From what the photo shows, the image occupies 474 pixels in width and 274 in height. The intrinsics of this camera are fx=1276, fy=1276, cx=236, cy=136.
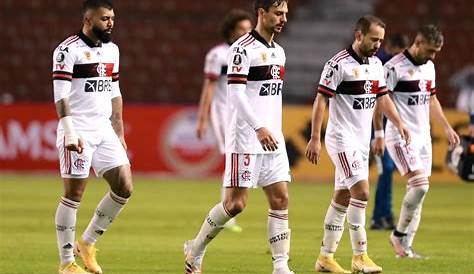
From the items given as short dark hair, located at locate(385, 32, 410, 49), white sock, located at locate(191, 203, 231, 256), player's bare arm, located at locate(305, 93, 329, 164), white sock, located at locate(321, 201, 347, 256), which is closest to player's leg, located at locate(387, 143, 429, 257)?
white sock, located at locate(321, 201, 347, 256)

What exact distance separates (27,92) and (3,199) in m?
9.80

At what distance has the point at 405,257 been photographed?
12109 mm

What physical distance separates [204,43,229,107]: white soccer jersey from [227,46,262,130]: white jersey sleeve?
4.88 metres

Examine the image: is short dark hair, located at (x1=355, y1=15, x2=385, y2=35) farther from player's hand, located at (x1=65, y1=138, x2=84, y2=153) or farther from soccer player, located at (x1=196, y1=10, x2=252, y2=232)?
soccer player, located at (x1=196, y1=10, x2=252, y2=232)

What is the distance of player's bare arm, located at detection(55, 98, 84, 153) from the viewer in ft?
32.3

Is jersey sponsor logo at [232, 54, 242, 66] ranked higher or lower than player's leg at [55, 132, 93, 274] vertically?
higher

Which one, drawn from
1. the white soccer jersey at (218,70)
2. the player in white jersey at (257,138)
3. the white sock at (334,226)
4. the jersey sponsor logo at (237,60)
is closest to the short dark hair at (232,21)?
the white soccer jersey at (218,70)

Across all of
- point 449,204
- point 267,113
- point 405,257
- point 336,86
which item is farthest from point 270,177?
point 449,204

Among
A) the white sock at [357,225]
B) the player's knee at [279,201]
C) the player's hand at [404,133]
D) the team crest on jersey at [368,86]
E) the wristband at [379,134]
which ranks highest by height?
the team crest on jersey at [368,86]

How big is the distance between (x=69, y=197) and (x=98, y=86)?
3.06 feet

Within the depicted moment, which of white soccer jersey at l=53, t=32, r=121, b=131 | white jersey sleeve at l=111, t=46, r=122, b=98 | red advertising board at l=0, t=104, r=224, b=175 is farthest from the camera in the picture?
red advertising board at l=0, t=104, r=224, b=175

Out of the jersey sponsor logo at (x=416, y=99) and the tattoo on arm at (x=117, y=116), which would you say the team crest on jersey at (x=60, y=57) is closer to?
the tattoo on arm at (x=117, y=116)

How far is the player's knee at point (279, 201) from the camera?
987 cm

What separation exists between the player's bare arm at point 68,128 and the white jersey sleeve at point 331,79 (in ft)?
7.01
